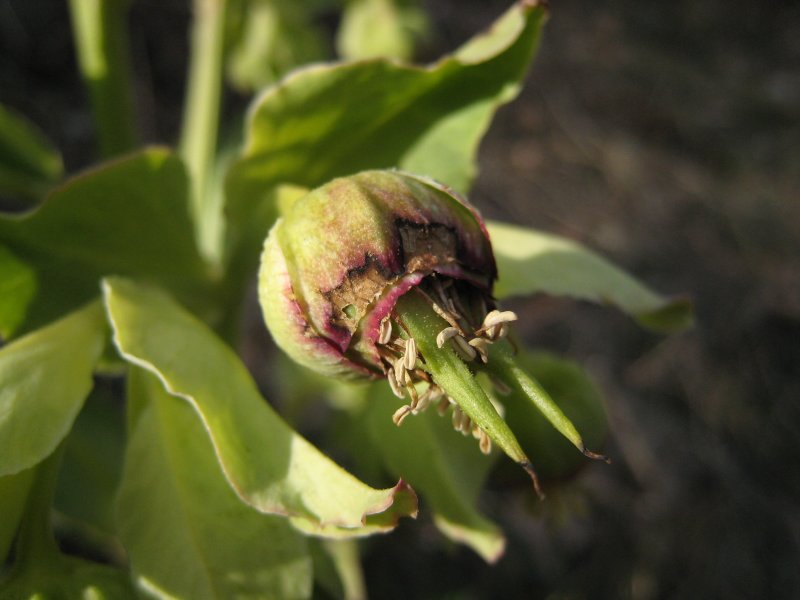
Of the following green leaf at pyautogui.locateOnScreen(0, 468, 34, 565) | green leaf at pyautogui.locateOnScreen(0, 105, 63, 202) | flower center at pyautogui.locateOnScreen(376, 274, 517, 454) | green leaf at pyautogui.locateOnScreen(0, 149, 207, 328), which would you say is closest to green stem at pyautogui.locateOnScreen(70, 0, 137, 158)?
green leaf at pyautogui.locateOnScreen(0, 105, 63, 202)

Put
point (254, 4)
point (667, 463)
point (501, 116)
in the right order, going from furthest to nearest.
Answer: point (501, 116) < point (667, 463) < point (254, 4)

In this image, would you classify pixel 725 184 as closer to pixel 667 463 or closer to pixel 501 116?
pixel 501 116

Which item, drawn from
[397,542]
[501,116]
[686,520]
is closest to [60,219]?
[397,542]

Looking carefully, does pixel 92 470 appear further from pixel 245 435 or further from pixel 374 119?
pixel 374 119

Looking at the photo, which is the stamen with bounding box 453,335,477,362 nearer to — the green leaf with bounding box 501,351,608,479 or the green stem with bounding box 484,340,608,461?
the green stem with bounding box 484,340,608,461

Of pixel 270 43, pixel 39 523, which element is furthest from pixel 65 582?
pixel 270 43

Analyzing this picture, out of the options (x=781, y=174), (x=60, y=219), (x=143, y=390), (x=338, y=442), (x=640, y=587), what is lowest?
(x=640, y=587)

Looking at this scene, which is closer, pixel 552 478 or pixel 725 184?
pixel 552 478
